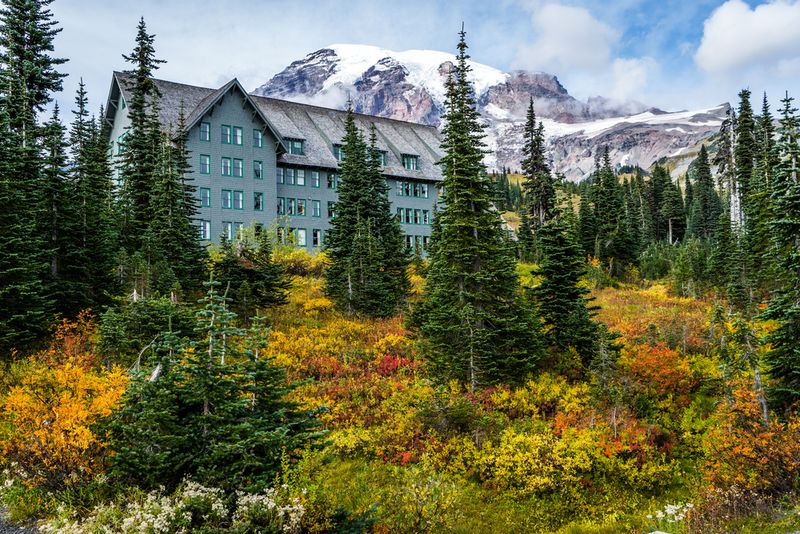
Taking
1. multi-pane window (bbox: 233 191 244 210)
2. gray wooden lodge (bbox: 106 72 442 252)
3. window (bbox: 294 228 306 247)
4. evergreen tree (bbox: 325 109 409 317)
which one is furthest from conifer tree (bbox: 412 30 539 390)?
window (bbox: 294 228 306 247)

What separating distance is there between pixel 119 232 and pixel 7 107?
27.1 ft

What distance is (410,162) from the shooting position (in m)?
64.8

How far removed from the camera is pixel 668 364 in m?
24.5

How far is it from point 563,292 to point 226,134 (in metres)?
38.1

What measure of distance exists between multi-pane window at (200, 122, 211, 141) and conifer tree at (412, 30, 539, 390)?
32802 millimetres

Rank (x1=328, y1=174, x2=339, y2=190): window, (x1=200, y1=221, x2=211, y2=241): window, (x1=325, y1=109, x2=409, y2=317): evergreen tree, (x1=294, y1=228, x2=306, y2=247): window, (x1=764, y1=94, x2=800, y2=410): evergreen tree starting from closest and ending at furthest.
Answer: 1. (x1=764, y1=94, x2=800, y2=410): evergreen tree
2. (x1=325, y1=109, x2=409, y2=317): evergreen tree
3. (x1=200, y1=221, x2=211, y2=241): window
4. (x1=294, y1=228, x2=306, y2=247): window
5. (x1=328, y1=174, x2=339, y2=190): window

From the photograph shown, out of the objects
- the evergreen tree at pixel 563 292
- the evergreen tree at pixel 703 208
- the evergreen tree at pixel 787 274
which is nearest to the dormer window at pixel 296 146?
the evergreen tree at pixel 563 292

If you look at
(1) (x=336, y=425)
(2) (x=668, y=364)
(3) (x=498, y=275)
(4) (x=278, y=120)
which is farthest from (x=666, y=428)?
(4) (x=278, y=120)

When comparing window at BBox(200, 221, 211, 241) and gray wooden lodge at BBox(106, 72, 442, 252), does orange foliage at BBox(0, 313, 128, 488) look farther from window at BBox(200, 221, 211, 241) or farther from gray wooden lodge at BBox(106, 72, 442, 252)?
window at BBox(200, 221, 211, 241)

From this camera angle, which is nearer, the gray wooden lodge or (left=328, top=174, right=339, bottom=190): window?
the gray wooden lodge

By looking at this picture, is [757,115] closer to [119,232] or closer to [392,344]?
[392,344]

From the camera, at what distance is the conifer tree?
22875 millimetres

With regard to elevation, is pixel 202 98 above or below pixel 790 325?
above

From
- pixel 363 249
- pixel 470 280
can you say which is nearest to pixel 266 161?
pixel 363 249
